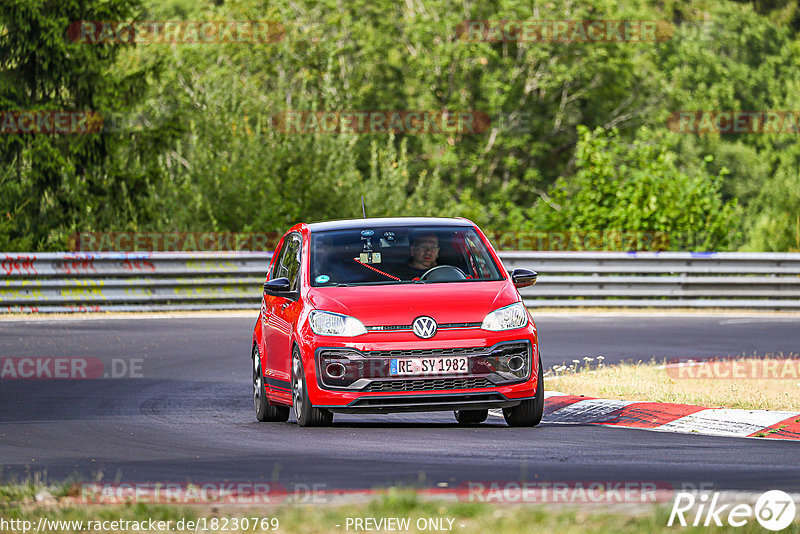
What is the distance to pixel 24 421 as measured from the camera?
1158 centimetres

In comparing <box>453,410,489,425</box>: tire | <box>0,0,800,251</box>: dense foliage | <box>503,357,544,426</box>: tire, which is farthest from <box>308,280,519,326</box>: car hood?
<box>0,0,800,251</box>: dense foliage

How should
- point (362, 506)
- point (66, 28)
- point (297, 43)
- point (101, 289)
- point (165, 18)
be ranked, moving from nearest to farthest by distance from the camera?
point (362, 506) → point (101, 289) → point (66, 28) → point (297, 43) → point (165, 18)

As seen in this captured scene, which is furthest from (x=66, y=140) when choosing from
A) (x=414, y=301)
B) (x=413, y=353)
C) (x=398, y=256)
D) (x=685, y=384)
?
(x=413, y=353)

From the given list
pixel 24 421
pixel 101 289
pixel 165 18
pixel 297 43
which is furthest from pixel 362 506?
pixel 165 18

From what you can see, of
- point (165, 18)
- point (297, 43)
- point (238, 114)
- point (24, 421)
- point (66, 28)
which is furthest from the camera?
point (165, 18)

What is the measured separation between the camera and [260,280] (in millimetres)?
24766

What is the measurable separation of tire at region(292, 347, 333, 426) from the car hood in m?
0.48

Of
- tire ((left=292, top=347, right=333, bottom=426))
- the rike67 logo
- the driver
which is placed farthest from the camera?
the driver

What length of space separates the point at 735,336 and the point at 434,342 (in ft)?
34.8

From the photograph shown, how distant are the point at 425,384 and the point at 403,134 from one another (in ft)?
138

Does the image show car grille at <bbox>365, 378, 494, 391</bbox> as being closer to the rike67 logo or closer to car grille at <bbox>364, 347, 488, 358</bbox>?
car grille at <bbox>364, 347, 488, 358</bbox>

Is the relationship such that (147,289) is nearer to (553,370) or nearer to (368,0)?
(553,370)

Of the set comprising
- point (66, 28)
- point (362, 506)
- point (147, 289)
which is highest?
point (66, 28)

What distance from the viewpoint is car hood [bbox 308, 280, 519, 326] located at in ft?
33.6
